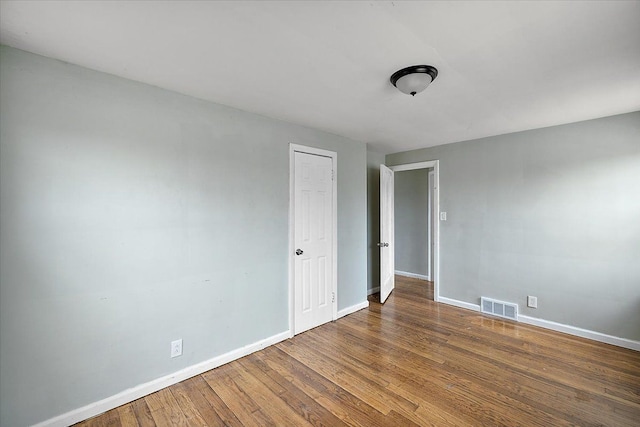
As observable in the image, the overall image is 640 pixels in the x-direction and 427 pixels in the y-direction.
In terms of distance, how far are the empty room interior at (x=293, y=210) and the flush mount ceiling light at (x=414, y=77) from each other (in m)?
0.02

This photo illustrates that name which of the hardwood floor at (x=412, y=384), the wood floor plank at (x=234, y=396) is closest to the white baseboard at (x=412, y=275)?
the hardwood floor at (x=412, y=384)

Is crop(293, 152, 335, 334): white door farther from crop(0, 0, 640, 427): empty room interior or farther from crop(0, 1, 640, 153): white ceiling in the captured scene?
crop(0, 1, 640, 153): white ceiling

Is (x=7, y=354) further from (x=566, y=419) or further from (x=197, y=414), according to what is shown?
(x=566, y=419)

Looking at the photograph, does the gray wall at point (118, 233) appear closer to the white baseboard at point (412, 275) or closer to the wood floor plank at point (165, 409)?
the wood floor plank at point (165, 409)

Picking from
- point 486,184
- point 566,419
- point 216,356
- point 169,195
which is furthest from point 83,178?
point 486,184

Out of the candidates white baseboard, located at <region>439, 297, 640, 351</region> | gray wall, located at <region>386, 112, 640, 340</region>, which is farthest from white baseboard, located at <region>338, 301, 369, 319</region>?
white baseboard, located at <region>439, 297, 640, 351</region>

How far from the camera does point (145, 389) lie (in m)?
2.05

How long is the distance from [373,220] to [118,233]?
11.6 feet

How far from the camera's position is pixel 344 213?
3.63 metres

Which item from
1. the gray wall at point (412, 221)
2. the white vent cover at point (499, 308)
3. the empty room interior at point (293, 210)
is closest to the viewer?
the empty room interior at point (293, 210)

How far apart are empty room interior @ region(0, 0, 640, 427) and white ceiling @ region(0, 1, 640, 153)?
16 millimetres

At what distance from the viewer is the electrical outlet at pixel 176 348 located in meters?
2.20

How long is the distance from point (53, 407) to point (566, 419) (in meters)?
3.31

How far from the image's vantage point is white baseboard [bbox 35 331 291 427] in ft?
5.79
